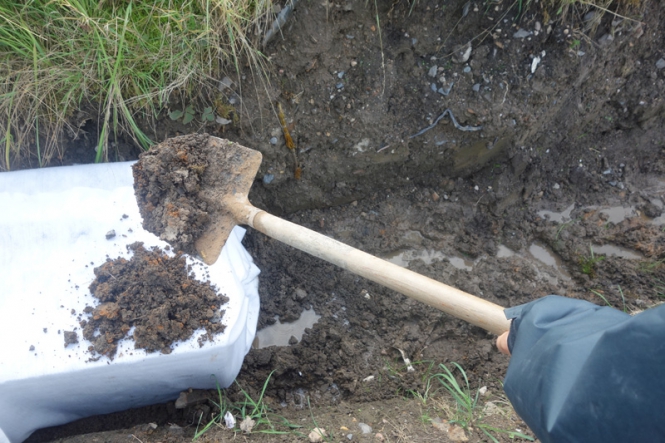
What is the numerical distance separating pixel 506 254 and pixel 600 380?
137cm

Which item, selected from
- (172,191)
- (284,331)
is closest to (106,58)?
(172,191)

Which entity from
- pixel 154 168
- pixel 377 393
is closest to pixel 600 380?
pixel 377 393

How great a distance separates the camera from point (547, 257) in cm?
204

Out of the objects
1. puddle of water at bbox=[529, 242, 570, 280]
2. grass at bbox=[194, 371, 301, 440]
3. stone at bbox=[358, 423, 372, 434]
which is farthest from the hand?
puddle of water at bbox=[529, 242, 570, 280]

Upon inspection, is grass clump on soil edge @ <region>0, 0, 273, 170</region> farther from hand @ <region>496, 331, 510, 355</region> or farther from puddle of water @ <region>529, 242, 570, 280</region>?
puddle of water @ <region>529, 242, 570, 280</region>

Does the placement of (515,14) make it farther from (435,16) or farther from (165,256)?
(165,256)

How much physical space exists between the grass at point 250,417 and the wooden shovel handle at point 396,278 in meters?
0.60

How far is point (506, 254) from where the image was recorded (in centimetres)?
205

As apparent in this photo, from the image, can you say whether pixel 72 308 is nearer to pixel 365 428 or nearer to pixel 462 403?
pixel 365 428

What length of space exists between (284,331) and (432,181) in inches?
41.3

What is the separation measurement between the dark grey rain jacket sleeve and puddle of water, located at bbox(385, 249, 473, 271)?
3.55 feet

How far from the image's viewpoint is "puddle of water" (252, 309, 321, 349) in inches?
74.0

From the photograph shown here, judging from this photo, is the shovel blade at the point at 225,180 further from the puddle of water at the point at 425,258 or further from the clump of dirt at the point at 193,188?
the puddle of water at the point at 425,258

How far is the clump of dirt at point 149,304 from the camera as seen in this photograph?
1.35 meters
